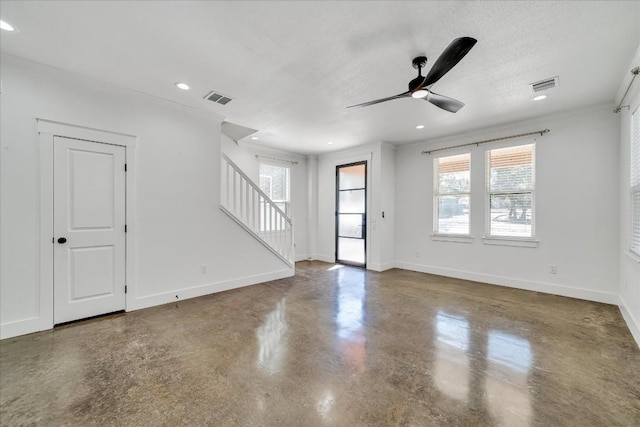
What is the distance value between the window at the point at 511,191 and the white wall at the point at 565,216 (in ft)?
0.36

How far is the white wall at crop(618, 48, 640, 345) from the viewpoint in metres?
2.77

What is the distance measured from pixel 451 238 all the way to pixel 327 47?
14.2ft

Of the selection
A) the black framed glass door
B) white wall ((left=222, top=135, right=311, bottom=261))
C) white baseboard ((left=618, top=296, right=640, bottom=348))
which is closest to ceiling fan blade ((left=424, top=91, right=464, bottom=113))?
white baseboard ((left=618, top=296, right=640, bottom=348))

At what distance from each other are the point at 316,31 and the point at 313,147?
12.8 ft

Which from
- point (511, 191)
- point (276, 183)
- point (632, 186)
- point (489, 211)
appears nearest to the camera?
point (632, 186)

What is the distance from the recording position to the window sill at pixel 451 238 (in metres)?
Answer: 5.07

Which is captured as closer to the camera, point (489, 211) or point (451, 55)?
point (451, 55)

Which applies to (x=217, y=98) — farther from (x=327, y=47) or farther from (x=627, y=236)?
(x=627, y=236)

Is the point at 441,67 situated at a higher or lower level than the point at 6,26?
lower

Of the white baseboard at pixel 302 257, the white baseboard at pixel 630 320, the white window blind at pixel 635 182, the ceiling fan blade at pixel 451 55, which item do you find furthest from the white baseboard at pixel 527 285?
the ceiling fan blade at pixel 451 55

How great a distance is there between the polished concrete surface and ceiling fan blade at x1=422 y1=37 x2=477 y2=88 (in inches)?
95.7

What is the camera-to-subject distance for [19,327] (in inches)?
107

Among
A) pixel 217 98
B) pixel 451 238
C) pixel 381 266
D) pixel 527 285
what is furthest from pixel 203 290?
pixel 527 285

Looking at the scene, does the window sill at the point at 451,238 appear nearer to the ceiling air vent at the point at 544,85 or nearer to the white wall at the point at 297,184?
the ceiling air vent at the point at 544,85
